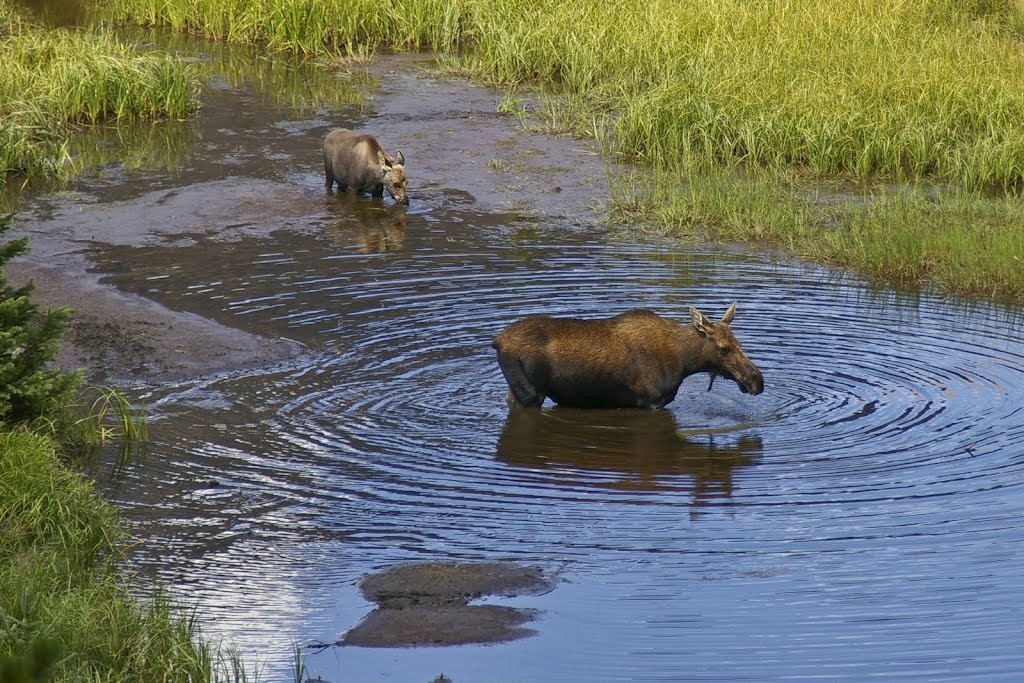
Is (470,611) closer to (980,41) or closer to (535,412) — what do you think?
(535,412)

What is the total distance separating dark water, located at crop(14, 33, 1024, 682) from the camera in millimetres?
6203

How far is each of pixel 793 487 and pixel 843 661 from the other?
234 centimetres

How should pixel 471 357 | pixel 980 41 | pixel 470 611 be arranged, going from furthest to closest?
pixel 980 41
pixel 471 357
pixel 470 611

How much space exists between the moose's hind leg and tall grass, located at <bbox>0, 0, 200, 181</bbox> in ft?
28.9

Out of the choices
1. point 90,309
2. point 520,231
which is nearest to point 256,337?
point 90,309

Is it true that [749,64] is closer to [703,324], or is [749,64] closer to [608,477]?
[703,324]

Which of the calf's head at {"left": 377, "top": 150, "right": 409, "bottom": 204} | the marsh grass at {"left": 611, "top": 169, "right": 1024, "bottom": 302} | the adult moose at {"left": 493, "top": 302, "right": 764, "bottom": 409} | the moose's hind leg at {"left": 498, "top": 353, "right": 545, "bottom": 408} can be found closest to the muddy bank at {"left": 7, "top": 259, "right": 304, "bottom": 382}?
the moose's hind leg at {"left": 498, "top": 353, "right": 545, "bottom": 408}

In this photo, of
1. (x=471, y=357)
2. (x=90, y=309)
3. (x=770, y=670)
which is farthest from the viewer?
(x=90, y=309)

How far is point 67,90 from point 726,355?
11.7 meters

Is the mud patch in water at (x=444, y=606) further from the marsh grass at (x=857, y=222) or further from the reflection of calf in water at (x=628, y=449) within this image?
the marsh grass at (x=857, y=222)

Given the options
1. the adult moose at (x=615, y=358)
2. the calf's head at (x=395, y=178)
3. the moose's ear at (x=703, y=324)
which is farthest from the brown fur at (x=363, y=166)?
the moose's ear at (x=703, y=324)

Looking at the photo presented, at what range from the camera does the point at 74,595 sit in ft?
19.1

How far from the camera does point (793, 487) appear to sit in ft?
26.8

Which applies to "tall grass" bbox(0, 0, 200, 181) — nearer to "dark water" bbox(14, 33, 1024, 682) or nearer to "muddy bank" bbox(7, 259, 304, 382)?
"dark water" bbox(14, 33, 1024, 682)
